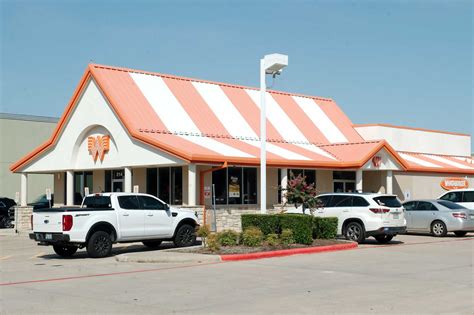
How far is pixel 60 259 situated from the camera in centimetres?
1833

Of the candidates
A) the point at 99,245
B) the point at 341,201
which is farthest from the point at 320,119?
the point at 99,245

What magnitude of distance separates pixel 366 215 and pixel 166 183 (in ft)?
34.6

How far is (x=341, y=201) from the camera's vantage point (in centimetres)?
2273

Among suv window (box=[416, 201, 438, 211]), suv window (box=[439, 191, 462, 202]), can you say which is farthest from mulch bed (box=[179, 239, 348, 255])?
suv window (box=[439, 191, 462, 202])

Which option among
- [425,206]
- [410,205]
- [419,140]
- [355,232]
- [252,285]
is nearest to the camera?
[252,285]

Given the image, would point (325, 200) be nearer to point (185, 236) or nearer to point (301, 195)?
point (301, 195)

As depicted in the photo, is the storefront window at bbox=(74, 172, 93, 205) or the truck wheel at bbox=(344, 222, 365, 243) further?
the storefront window at bbox=(74, 172, 93, 205)

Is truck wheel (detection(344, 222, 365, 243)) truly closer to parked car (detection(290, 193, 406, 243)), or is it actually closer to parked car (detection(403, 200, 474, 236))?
parked car (detection(290, 193, 406, 243))

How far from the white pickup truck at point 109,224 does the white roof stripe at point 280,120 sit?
43.5ft

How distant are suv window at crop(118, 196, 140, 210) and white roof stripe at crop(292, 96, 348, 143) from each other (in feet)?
58.1

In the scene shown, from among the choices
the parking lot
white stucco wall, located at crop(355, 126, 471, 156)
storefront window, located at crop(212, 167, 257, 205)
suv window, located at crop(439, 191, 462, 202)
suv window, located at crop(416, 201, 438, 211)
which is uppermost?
white stucco wall, located at crop(355, 126, 471, 156)

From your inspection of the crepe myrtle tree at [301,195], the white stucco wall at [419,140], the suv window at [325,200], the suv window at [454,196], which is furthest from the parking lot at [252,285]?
the white stucco wall at [419,140]

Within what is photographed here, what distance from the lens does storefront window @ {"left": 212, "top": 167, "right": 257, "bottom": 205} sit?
94.4ft

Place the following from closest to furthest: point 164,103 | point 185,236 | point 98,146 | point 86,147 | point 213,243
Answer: point 213,243
point 185,236
point 98,146
point 164,103
point 86,147
